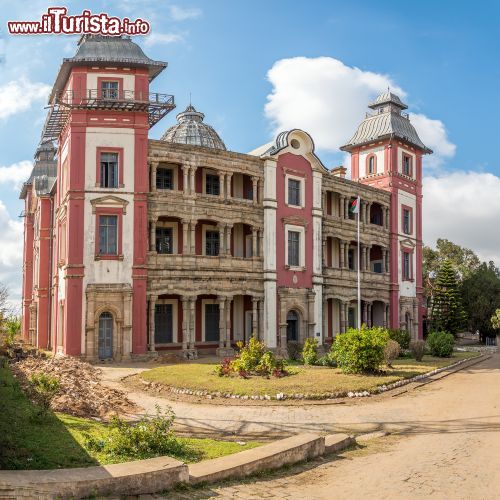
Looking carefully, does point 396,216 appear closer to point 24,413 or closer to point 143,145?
point 143,145

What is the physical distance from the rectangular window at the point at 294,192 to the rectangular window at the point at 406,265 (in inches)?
507

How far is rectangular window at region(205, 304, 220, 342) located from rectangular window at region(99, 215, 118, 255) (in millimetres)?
7095

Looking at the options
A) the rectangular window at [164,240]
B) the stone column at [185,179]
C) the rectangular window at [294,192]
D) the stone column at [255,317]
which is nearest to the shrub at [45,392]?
the rectangular window at [164,240]

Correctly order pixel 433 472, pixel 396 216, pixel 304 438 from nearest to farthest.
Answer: pixel 433 472 → pixel 304 438 → pixel 396 216

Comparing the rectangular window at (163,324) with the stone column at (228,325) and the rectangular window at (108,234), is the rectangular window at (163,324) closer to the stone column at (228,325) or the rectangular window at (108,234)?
the stone column at (228,325)

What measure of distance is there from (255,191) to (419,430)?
75.5 feet

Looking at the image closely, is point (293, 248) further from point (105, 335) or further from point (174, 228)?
point (105, 335)

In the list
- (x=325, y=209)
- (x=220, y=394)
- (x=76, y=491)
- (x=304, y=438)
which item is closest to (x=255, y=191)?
(x=325, y=209)

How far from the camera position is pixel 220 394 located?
18.5m

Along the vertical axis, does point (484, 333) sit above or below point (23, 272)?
below

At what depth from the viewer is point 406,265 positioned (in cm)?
4672

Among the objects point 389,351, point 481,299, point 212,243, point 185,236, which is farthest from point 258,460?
point 481,299

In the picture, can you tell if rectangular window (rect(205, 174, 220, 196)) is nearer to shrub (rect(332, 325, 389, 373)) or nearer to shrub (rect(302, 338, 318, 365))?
shrub (rect(302, 338, 318, 365))

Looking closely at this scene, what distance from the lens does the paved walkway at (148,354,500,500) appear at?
9.02 m
